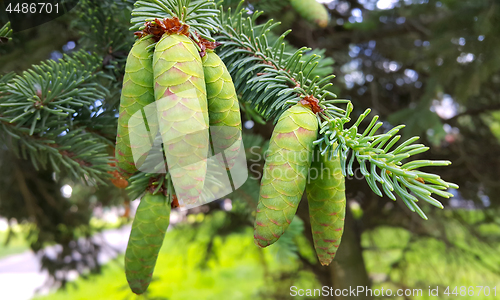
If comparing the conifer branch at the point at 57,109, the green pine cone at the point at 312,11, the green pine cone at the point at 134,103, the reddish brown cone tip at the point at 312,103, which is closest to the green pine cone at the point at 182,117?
the green pine cone at the point at 134,103

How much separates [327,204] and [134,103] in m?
0.25

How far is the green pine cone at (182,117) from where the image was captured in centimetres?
30

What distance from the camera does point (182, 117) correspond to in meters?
0.31

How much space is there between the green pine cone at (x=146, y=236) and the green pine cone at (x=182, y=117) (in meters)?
0.16

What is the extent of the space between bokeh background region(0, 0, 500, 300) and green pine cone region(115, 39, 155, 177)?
242mm

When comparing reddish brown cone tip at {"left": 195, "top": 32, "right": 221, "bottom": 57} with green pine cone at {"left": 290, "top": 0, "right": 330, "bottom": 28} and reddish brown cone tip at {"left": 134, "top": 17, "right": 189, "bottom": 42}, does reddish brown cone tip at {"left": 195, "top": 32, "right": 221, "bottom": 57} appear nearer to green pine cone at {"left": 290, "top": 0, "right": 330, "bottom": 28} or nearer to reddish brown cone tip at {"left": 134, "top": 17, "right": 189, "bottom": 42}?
reddish brown cone tip at {"left": 134, "top": 17, "right": 189, "bottom": 42}

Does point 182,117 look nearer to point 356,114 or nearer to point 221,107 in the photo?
point 221,107

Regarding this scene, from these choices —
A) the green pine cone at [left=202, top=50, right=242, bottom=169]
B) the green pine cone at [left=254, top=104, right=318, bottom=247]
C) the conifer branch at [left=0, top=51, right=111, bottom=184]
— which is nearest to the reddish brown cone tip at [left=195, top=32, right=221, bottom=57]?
the green pine cone at [left=202, top=50, right=242, bottom=169]

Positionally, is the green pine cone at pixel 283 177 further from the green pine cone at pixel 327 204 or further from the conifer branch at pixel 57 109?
the conifer branch at pixel 57 109

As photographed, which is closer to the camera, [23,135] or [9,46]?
[23,135]

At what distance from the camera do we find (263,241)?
1.15ft

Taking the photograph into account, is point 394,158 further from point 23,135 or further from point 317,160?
point 23,135

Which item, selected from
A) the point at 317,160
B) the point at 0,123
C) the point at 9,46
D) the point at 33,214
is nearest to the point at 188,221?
the point at 33,214

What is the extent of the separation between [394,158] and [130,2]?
0.52 m
